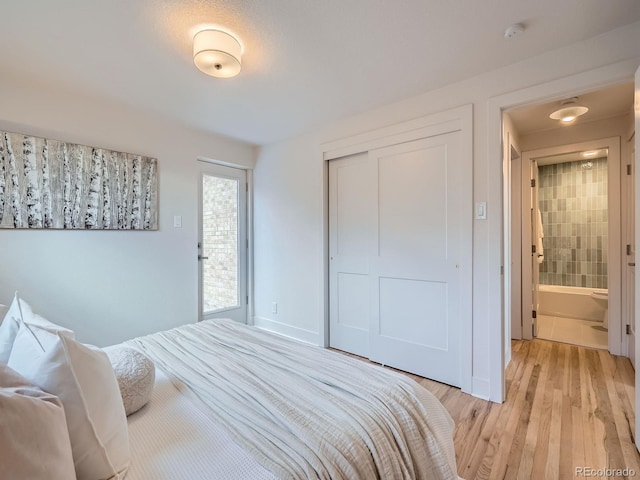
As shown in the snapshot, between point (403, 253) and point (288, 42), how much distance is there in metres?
1.84

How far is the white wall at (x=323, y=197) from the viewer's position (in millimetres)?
1953

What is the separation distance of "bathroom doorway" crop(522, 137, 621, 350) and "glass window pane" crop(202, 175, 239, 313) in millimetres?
3502

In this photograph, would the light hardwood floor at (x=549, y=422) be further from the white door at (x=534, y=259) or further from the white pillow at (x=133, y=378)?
the white pillow at (x=133, y=378)

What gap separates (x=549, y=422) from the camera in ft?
6.30

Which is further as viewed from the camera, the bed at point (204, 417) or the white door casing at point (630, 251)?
the white door casing at point (630, 251)

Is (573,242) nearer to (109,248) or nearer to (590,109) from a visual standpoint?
(590,109)

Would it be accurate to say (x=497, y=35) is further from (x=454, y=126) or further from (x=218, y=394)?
(x=218, y=394)

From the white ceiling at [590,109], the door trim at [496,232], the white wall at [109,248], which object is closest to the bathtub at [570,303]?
the white ceiling at [590,109]

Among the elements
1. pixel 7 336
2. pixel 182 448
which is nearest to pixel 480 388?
pixel 182 448

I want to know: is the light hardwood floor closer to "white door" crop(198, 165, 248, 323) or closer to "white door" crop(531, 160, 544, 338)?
"white door" crop(531, 160, 544, 338)

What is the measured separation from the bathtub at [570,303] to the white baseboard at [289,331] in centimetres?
360

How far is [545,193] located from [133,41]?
578 cm

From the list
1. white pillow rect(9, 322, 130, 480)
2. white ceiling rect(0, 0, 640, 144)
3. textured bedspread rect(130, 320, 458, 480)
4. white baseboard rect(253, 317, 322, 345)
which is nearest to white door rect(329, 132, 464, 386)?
white baseboard rect(253, 317, 322, 345)

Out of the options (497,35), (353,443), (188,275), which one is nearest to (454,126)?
(497,35)
